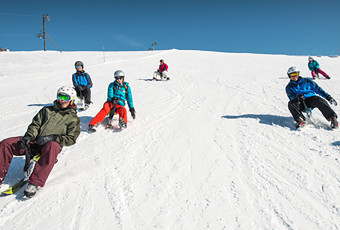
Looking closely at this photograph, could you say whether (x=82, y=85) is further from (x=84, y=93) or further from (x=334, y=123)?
(x=334, y=123)

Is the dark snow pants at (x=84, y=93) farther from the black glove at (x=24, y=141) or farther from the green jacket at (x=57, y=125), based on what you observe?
the black glove at (x=24, y=141)

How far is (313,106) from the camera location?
4816 mm

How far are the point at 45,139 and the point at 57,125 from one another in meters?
0.35

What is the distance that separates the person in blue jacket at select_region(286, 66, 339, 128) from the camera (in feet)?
15.2

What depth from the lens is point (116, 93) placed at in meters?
5.51

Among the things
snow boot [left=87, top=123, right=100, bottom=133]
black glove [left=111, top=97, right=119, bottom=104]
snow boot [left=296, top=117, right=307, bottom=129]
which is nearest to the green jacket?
snow boot [left=87, top=123, right=100, bottom=133]

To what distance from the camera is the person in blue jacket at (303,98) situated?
15.2ft

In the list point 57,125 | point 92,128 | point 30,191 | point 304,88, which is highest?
point 304,88

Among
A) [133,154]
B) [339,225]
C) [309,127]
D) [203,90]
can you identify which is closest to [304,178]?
[339,225]

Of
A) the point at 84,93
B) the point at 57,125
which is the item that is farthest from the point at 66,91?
the point at 84,93

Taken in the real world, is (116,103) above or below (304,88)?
below

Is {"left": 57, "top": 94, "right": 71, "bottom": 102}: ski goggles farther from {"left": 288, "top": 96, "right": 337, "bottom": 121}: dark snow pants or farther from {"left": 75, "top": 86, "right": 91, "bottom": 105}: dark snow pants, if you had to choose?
{"left": 288, "top": 96, "right": 337, "bottom": 121}: dark snow pants

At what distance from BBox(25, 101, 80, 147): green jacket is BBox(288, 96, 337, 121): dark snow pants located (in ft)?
14.2

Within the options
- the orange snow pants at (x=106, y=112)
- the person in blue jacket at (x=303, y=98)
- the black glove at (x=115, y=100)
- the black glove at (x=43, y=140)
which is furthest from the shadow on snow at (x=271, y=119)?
the black glove at (x=43, y=140)
